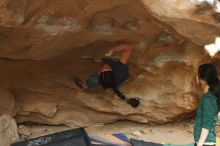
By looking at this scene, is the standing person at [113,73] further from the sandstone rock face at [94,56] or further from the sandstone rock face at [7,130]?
the sandstone rock face at [7,130]

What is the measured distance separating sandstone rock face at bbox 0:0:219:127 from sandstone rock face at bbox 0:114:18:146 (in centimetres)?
16

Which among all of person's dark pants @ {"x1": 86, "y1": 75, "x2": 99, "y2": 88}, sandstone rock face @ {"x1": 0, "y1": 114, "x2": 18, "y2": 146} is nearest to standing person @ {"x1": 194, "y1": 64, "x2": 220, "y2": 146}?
person's dark pants @ {"x1": 86, "y1": 75, "x2": 99, "y2": 88}

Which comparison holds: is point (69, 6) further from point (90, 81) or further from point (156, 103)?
point (156, 103)

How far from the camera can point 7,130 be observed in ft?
14.5

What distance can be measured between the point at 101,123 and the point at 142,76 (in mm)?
756

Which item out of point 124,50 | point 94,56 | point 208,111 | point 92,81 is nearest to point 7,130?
point 92,81

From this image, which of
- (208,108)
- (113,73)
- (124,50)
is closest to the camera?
(208,108)

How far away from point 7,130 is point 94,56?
3.81 ft

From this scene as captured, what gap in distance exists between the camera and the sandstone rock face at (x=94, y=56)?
3609 mm

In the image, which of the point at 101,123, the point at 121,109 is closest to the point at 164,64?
the point at 121,109

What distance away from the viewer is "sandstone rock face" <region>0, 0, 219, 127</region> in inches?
142

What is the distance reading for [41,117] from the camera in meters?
4.92

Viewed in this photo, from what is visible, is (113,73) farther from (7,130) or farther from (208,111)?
(208,111)

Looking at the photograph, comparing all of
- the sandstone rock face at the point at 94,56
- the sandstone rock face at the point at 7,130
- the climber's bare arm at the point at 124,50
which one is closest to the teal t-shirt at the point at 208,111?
the sandstone rock face at the point at 94,56
